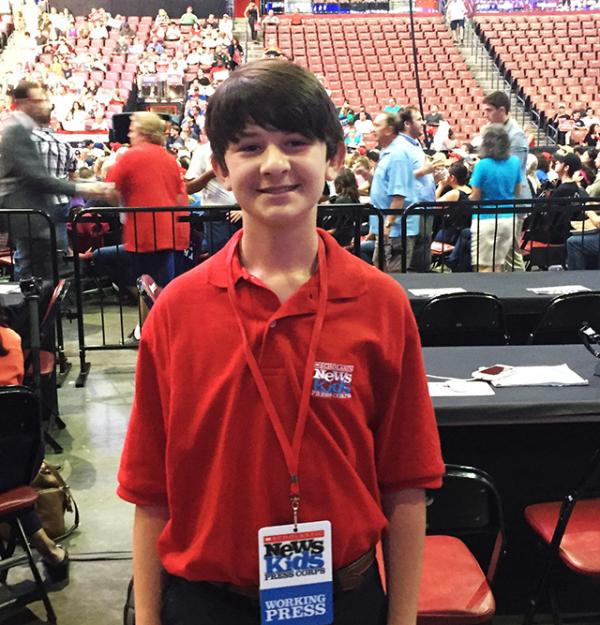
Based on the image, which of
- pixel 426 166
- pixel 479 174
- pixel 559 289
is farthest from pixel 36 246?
pixel 559 289

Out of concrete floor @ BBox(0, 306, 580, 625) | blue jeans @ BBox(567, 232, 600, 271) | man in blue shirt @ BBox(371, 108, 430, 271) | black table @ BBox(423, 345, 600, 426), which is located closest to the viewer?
black table @ BBox(423, 345, 600, 426)

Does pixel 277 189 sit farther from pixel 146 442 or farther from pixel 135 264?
pixel 135 264

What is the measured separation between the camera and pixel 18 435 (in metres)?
2.83

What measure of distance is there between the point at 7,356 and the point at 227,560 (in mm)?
2376

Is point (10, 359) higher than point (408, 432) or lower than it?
lower

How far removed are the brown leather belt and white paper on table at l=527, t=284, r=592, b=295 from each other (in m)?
3.21

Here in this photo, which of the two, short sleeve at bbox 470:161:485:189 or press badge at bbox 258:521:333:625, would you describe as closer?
press badge at bbox 258:521:333:625

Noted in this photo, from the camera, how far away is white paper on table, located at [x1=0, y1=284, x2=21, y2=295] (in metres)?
4.66

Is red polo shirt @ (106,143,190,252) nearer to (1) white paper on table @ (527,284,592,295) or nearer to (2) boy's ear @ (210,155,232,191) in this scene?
(1) white paper on table @ (527,284,592,295)

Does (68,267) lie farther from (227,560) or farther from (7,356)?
(227,560)

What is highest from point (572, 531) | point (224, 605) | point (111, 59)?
point (111, 59)

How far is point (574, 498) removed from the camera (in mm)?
2330

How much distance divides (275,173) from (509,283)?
360 centimetres

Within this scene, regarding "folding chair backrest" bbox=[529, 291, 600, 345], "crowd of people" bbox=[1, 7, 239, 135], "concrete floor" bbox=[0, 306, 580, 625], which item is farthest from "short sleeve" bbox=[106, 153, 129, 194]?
"crowd of people" bbox=[1, 7, 239, 135]
